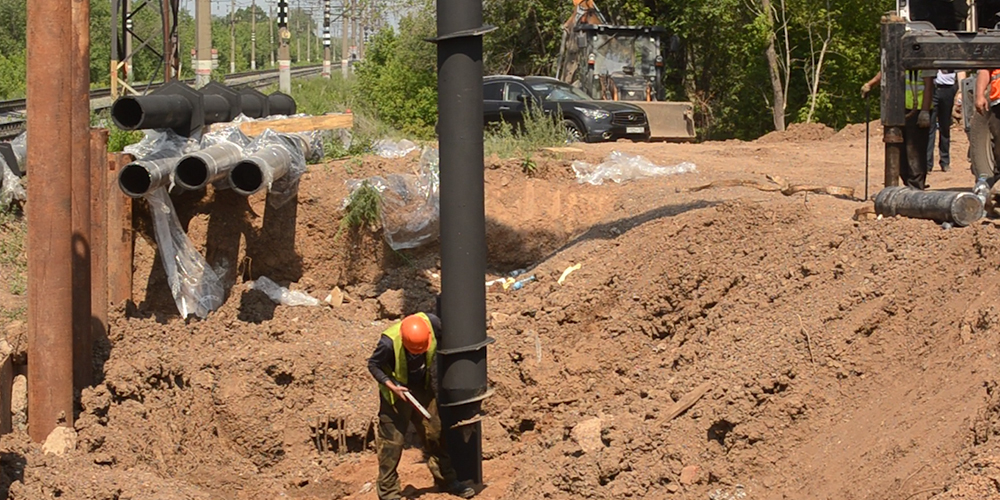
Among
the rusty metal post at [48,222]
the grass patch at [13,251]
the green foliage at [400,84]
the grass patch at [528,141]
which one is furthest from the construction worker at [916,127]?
the green foliage at [400,84]

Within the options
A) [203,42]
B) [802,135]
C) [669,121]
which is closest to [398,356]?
[802,135]

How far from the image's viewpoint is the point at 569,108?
20969 millimetres

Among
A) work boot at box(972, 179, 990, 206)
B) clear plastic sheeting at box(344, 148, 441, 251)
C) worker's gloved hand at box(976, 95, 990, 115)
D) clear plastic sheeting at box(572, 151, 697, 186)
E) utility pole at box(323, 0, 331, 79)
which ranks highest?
utility pole at box(323, 0, 331, 79)

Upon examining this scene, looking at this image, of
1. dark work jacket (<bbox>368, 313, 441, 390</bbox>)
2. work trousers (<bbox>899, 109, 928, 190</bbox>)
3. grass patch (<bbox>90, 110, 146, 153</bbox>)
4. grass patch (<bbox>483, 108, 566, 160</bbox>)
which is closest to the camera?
dark work jacket (<bbox>368, 313, 441, 390</bbox>)

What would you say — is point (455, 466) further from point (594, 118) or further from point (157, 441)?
point (594, 118)

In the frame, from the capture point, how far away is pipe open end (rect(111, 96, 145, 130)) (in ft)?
35.3

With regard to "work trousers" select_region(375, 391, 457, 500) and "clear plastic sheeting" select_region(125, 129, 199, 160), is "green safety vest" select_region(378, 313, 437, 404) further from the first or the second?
"clear plastic sheeting" select_region(125, 129, 199, 160)

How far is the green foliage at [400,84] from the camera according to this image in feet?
81.2

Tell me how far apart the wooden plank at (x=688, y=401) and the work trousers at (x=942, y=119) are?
4798mm

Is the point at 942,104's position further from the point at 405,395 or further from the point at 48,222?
the point at 48,222

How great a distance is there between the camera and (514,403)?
31.3ft

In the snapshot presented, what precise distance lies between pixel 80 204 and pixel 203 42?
14055mm

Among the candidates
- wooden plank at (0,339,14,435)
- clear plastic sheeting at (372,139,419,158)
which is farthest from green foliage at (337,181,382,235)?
wooden plank at (0,339,14,435)

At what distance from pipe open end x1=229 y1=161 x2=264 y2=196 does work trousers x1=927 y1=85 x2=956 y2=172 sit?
622 cm
